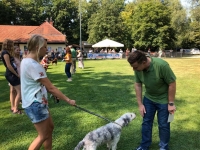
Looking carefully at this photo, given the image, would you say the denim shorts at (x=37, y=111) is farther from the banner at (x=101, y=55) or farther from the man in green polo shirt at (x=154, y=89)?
the banner at (x=101, y=55)

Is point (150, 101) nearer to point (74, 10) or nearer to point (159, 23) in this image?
point (159, 23)

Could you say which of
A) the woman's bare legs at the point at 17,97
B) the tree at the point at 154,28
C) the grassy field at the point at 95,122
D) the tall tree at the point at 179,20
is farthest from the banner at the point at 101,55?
the woman's bare legs at the point at 17,97

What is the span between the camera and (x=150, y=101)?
3.70 meters

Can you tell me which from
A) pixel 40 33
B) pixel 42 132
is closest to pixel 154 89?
pixel 42 132

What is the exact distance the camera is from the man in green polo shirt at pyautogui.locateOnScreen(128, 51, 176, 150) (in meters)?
3.31

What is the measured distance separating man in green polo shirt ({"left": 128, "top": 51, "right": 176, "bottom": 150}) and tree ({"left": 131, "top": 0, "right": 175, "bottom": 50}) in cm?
4259

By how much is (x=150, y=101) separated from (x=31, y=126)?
2.91m

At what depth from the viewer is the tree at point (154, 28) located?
44.8 meters

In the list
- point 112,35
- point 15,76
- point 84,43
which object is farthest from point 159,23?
point 15,76

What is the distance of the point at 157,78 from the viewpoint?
341 cm

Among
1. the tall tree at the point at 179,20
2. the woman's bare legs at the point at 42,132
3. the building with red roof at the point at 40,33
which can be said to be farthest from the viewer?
the tall tree at the point at 179,20

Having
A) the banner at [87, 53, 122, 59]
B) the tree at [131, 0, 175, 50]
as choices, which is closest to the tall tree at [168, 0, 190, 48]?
the tree at [131, 0, 175, 50]

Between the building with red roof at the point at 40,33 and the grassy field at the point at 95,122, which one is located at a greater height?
the building with red roof at the point at 40,33

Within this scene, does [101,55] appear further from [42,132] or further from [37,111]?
[37,111]
